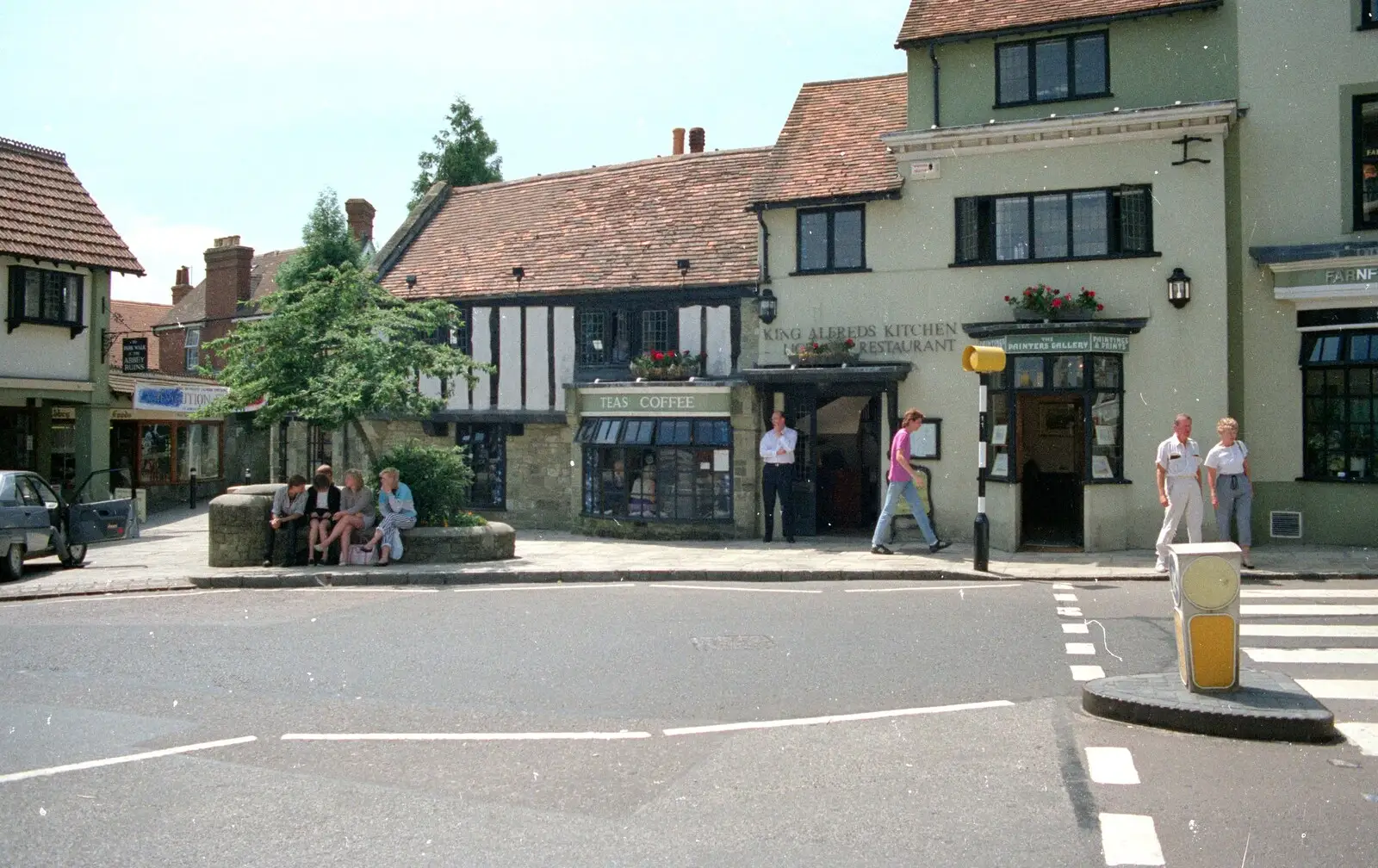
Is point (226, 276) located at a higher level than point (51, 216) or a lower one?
higher

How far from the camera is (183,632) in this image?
11344 mm

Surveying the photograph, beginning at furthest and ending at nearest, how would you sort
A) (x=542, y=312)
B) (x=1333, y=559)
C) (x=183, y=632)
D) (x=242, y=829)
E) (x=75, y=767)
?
(x=542, y=312) < (x=1333, y=559) < (x=183, y=632) < (x=75, y=767) < (x=242, y=829)

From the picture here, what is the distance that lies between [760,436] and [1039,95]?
713cm

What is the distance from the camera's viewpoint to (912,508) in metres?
16.8

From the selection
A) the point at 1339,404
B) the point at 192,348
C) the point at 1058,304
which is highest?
the point at 192,348

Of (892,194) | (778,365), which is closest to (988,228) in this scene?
(892,194)

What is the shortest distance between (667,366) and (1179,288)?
27.7ft

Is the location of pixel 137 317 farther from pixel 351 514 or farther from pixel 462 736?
pixel 462 736

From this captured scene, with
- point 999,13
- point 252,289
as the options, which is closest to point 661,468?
point 999,13

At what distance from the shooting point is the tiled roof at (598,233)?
72.4 feet

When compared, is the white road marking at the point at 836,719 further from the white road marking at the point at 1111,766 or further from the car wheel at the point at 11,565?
the car wheel at the point at 11,565

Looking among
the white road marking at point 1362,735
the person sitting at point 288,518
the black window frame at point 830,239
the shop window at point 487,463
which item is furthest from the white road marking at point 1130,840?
the shop window at point 487,463

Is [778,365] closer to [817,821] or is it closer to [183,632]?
[183,632]

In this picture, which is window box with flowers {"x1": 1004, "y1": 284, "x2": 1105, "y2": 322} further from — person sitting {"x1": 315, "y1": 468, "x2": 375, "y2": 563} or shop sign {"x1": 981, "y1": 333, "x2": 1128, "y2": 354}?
person sitting {"x1": 315, "y1": 468, "x2": 375, "y2": 563}
